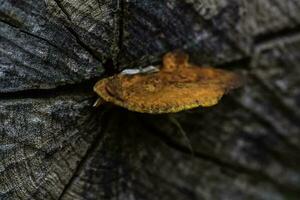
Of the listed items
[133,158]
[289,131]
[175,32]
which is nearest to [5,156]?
[133,158]

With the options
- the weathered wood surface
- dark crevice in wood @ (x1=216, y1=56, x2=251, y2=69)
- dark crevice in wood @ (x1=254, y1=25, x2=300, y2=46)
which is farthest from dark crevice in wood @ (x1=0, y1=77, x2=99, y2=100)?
dark crevice in wood @ (x1=254, y1=25, x2=300, y2=46)

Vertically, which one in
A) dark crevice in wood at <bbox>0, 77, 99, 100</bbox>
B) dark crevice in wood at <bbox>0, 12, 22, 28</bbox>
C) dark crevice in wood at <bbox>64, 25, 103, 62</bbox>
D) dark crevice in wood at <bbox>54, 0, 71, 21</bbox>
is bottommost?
dark crevice in wood at <bbox>0, 77, 99, 100</bbox>

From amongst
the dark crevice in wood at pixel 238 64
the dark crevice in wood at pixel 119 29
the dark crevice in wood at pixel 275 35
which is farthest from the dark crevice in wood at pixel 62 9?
the dark crevice in wood at pixel 275 35

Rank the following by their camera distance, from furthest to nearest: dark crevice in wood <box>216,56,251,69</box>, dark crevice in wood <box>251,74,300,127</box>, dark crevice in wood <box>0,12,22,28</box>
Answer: dark crevice in wood <box>251,74,300,127</box> < dark crevice in wood <box>216,56,251,69</box> < dark crevice in wood <box>0,12,22,28</box>

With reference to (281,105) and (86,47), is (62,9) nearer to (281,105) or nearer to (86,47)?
(86,47)

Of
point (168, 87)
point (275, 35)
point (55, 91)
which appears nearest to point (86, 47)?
point (55, 91)

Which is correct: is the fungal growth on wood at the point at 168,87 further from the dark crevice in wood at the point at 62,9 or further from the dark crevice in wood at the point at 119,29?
the dark crevice in wood at the point at 62,9

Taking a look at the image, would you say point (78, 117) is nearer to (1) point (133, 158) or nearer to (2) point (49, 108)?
(2) point (49, 108)

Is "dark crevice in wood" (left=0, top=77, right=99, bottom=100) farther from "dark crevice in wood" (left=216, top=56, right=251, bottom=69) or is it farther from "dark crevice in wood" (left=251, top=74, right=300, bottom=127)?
Answer: "dark crevice in wood" (left=251, top=74, right=300, bottom=127)
